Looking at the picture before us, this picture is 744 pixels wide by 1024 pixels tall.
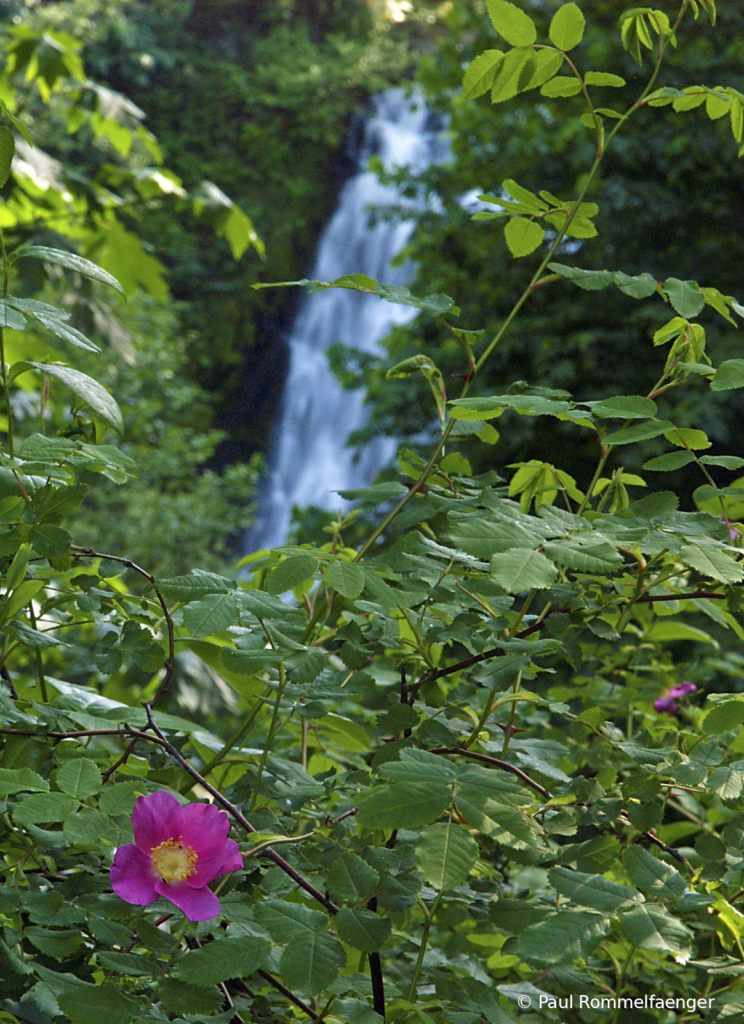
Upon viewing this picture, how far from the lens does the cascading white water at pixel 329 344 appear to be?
800 cm

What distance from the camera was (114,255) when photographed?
8.76ft

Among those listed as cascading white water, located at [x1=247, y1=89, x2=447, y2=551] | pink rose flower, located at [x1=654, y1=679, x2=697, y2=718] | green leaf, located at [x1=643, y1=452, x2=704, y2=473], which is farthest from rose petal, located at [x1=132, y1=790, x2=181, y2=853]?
cascading white water, located at [x1=247, y1=89, x2=447, y2=551]

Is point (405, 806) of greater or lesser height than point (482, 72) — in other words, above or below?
below

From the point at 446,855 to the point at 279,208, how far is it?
32.3 ft

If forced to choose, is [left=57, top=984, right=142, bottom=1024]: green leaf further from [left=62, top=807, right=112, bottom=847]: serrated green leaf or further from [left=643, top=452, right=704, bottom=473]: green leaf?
[left=643, top=452, right=704, bottom=473]: green leaf

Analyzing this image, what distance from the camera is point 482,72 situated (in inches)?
24.0

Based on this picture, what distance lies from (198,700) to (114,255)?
5.33 ft

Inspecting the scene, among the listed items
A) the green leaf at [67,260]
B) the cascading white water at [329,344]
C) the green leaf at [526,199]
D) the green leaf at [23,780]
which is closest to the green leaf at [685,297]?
the green leaf at [526,199]

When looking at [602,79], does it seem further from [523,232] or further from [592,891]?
[592,891]

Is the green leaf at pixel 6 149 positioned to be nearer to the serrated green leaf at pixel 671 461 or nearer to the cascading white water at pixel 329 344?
the serrated green leaf at pixel 671 461

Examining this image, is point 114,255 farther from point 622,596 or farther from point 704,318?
point 622,596

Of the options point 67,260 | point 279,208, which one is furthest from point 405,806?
point 279,208

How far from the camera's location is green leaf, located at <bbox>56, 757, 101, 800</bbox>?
1.32 ft

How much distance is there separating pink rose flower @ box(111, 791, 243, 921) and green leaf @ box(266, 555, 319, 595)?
113 millimetres
